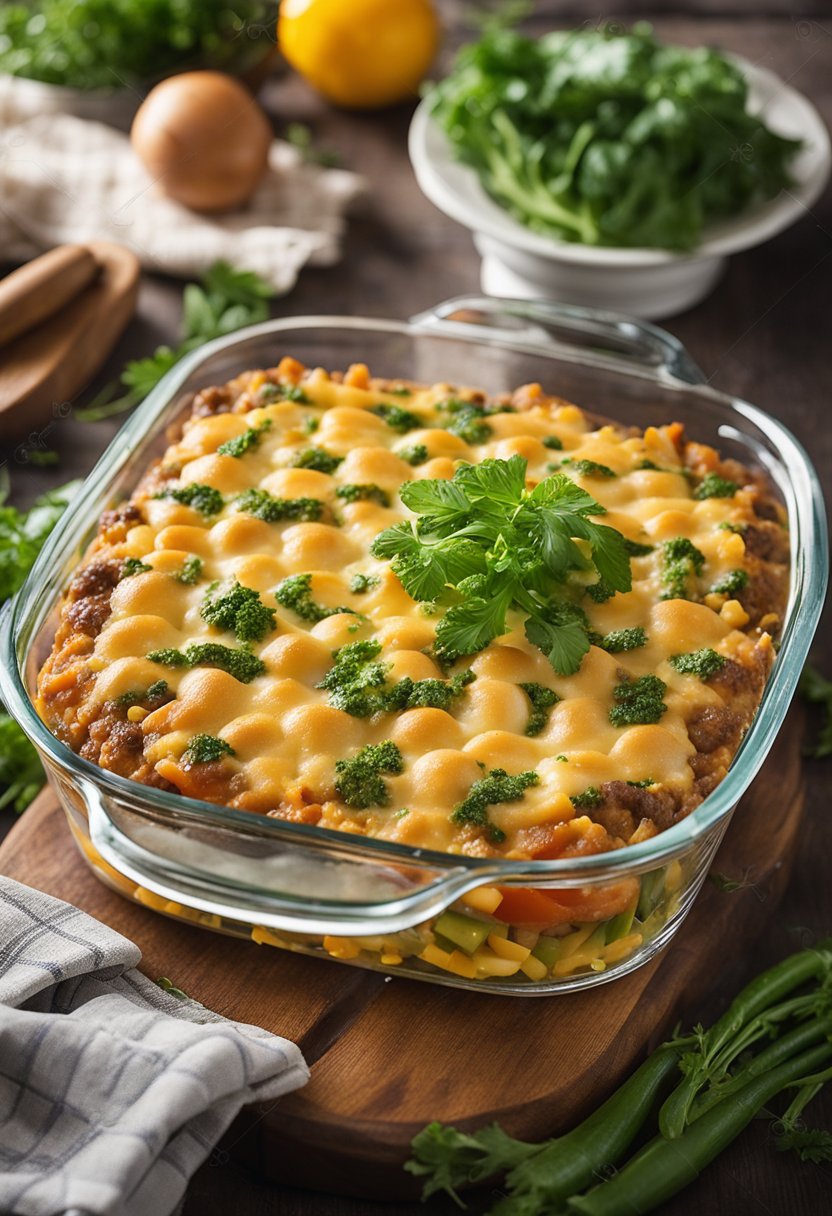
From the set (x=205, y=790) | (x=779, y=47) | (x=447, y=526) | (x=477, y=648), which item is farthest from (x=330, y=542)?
(x=779, y=47)

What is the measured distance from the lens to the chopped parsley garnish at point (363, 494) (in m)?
2.93

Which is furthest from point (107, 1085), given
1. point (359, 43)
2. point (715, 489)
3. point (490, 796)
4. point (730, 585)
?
point (359, 43)

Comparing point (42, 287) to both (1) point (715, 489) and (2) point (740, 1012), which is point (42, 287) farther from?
(2) point (740, 1012)

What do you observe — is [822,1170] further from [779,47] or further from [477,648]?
[779,47]

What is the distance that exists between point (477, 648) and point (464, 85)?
245cm

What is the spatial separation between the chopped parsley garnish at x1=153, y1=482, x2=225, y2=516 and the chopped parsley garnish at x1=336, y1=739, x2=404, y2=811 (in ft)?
2.38

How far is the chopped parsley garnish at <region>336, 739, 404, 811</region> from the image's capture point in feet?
7.71

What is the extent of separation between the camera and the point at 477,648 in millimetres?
2559

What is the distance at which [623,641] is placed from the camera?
2627mm

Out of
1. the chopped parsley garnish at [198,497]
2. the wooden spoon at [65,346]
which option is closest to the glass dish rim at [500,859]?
the chopped parsley garnish at [198,497]

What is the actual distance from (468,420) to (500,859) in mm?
1245

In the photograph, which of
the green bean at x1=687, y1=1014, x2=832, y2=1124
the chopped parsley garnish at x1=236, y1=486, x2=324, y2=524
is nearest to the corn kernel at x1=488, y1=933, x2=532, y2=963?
the green bean at x1=687, y1=1014, x2=832, y2=1124

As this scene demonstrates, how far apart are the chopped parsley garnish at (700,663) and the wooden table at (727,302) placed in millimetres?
517

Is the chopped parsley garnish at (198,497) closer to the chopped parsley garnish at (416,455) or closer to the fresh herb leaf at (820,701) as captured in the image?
the chopped parsley garnish at (416,455)
